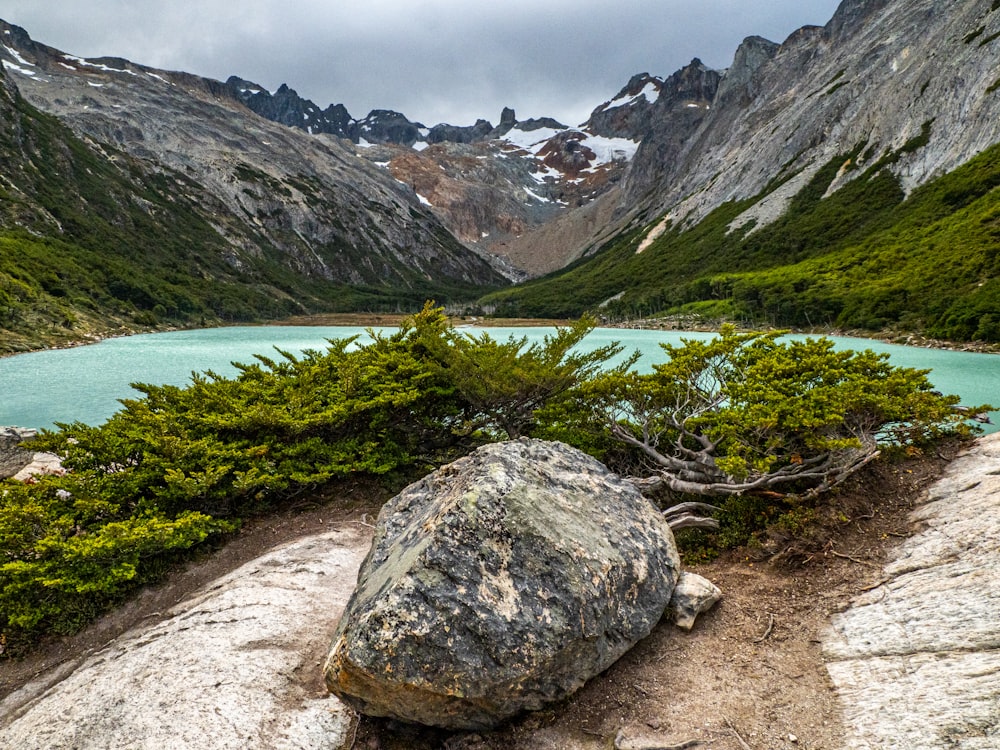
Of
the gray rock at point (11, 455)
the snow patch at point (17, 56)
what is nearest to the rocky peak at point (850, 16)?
the gray rock at point (11, 455)

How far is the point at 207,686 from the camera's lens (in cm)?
505

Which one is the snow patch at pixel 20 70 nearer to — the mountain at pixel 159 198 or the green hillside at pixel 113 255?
the mountain at pixel 159 198

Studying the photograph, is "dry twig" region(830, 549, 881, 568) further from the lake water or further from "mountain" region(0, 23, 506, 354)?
"mountain" region(0, 23, 506, 354)

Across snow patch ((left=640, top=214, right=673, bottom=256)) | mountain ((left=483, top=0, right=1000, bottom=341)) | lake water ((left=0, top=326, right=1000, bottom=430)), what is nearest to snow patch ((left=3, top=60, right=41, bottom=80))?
mountain ((left=483, top=0, right=1000, bottom=341))

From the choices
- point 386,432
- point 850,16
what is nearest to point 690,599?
point 386,432

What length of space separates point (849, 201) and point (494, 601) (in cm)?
12324

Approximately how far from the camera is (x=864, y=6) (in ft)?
509

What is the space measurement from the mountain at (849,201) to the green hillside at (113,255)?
77811 mm

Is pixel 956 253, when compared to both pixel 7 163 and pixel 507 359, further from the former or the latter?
pixel 7 163

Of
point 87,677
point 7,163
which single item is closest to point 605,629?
point 87,677

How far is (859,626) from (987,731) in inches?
74.3

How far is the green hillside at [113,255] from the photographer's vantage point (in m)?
63.2

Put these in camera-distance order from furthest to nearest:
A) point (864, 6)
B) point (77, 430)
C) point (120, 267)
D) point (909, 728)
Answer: point (864, 6), point (120, 267), point (77, 430), point (909, 728)

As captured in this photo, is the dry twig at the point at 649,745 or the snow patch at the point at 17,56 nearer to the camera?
the dry twig at the point at 649,745
